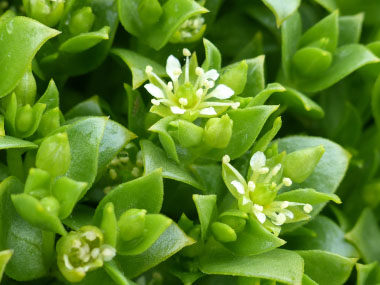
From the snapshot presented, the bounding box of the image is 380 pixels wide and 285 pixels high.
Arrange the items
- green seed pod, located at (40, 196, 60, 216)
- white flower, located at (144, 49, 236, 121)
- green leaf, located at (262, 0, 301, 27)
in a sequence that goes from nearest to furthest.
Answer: green seed pod, located at (40, 196, 60, 216) → white flower, located at (144, 49, 236, 121) → green leaf, located at (262, 0, 301, 27)

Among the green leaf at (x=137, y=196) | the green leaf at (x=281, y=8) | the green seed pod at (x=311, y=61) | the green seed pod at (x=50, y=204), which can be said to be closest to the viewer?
the green seed pod at (x=50, y=204)

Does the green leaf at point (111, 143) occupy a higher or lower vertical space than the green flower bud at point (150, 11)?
lower

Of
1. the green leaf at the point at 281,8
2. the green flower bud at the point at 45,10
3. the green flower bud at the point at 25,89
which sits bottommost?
the green flower bud at the point at 25,89

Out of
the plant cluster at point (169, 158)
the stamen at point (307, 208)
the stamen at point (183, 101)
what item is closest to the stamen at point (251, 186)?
the plant cluster at point (169, 158)

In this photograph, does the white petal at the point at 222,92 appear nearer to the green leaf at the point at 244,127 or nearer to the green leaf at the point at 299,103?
the green leaf at the point at 244,127

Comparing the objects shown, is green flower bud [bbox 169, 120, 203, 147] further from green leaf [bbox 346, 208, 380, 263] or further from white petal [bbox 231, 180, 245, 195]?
green leaf [bbox 346, 208, 380, 263]

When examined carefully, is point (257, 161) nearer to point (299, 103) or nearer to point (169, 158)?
point (169, 158)

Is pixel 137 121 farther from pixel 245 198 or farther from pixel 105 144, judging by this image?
pixel 245 198

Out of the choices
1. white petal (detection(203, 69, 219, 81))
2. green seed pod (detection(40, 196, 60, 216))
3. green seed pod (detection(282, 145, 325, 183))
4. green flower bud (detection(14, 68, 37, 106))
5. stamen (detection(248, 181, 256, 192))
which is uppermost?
white petal (detection(203, 69, 219, 81))

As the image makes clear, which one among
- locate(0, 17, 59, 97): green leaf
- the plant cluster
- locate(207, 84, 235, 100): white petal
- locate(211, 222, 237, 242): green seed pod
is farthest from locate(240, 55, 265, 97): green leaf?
locate(0, 17, 59, 97): green leaf
